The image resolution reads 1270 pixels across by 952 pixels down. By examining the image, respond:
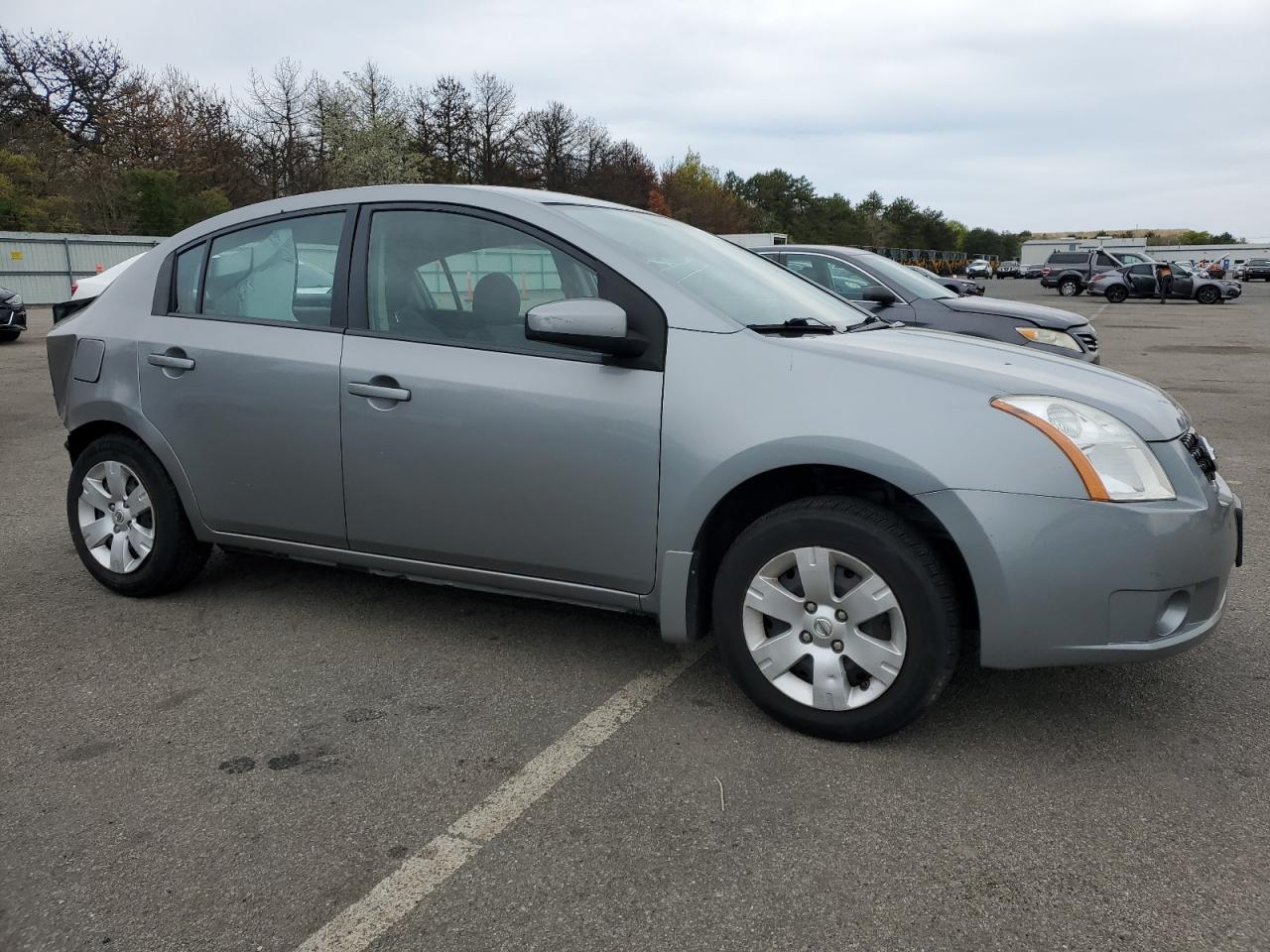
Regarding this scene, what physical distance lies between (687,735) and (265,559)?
2713 mm

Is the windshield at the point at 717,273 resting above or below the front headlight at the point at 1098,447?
above

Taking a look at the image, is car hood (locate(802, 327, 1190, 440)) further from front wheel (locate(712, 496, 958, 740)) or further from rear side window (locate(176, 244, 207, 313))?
rear side window (locate(176, 244, 207, 313))

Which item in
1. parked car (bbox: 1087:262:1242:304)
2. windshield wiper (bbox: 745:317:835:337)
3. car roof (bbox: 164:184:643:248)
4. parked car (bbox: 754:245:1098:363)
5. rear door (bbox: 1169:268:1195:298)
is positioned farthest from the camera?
rear door (bbox: 1169:268:1195:298)

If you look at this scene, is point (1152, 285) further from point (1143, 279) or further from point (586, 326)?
point (586, 326)

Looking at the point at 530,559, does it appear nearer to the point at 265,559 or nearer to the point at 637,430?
the point at 637,430

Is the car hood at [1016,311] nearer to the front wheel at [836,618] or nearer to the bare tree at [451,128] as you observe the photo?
the front wheel at [836,618]

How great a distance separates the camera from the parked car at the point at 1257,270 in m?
63.4

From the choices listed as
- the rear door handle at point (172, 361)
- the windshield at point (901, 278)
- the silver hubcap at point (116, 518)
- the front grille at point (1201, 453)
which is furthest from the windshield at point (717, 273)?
the windshield at point (901, 278)

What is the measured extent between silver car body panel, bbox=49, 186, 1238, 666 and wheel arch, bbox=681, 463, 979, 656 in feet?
0.14

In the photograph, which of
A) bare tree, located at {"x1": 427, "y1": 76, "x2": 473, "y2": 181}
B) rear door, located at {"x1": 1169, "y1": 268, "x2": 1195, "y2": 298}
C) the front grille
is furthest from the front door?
bare tree, located at {"x1": 427, "y1": 76, "x2": 473, "y2": 181}

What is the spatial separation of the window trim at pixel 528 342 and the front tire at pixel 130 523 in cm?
118

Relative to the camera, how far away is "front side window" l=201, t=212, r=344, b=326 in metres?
3.94

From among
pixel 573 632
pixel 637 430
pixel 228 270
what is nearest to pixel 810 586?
pixel 637 430

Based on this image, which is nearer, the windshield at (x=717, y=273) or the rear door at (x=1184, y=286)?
the windshield at (x=717, y=273)
